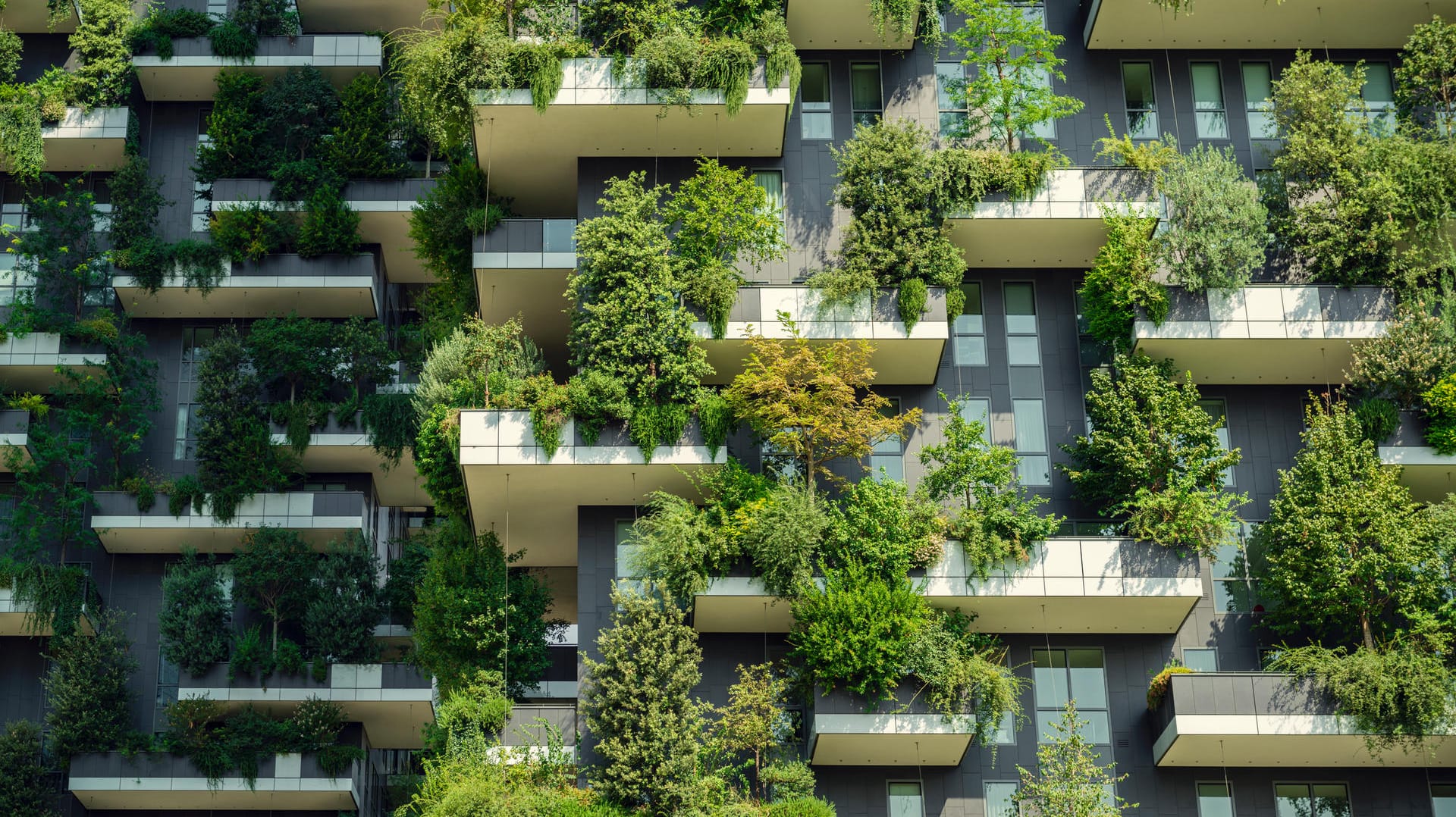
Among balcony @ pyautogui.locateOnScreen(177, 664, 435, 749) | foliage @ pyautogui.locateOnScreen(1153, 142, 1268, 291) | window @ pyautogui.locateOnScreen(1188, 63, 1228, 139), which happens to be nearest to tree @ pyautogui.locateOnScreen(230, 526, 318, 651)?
balcony @ pyautogui.locateOnScreen(177, 664, 435, 749)

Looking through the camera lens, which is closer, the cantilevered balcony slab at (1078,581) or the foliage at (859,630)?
the foliage at (859,630)

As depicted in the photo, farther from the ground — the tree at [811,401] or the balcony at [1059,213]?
the balcony at [1059,213]

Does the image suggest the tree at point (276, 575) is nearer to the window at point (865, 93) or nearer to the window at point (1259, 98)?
the window at point (865, 93)

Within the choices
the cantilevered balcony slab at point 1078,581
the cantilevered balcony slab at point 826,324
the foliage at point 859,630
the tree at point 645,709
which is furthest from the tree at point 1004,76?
the tree at point 645,709

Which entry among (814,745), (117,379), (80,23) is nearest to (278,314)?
(117,379)

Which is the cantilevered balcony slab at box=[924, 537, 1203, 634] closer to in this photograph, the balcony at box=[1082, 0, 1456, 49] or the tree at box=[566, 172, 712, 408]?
the tree at box=[566, 172, 712, 408]
